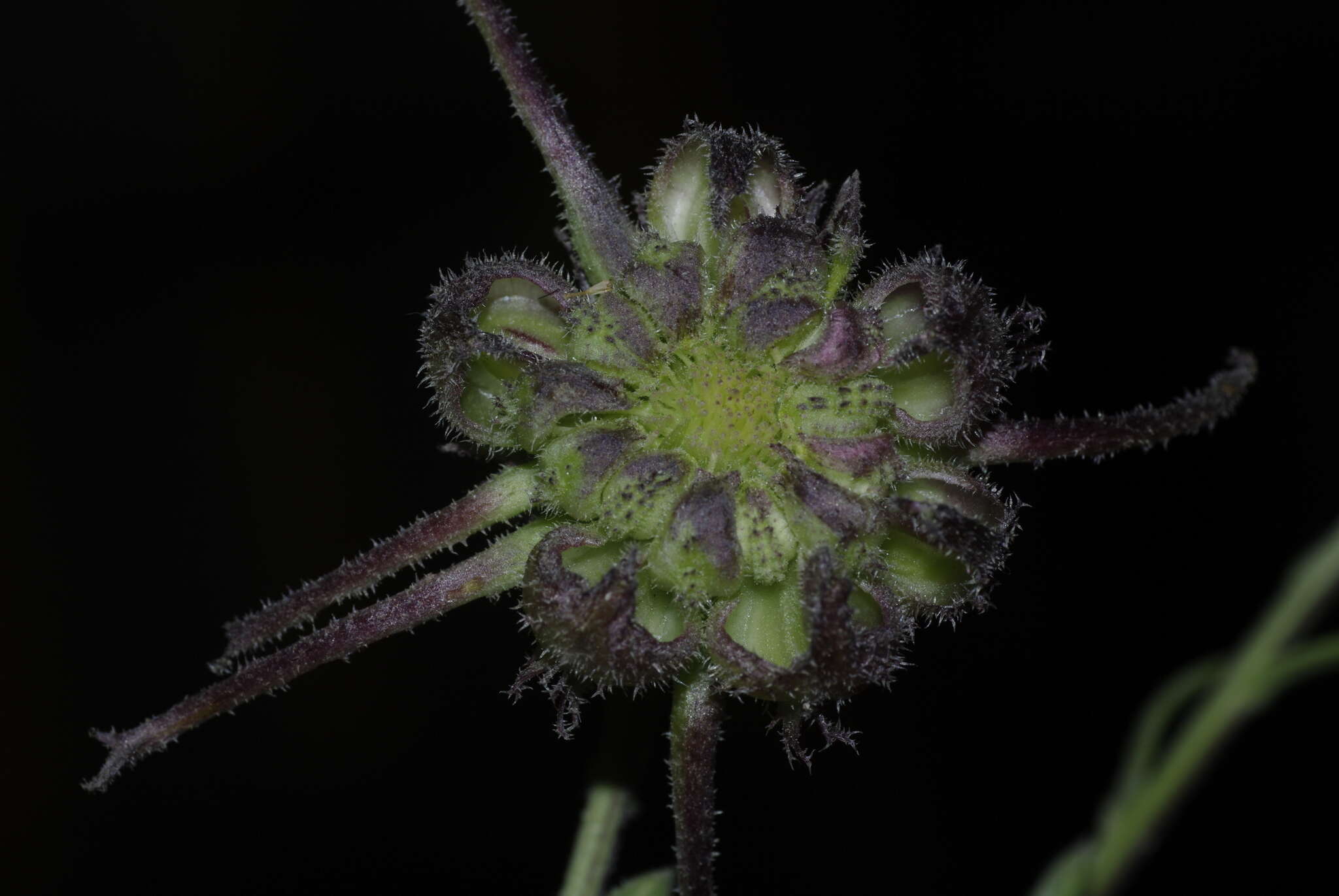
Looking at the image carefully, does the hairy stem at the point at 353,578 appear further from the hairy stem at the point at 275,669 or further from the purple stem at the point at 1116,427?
the purple stem at the point at 1116,427

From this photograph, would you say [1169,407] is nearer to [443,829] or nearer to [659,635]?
[659,635]

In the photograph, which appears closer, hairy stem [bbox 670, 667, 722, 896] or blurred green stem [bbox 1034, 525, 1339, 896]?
blurred green stem [bbox 1034, 525, 1339, 896]

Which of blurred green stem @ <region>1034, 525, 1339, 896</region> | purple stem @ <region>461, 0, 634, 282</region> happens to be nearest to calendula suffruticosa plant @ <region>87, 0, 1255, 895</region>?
purple stem @ <region>461, 0, 634, 282</region>

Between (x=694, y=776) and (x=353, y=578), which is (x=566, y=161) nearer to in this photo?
(x=353, y=578)

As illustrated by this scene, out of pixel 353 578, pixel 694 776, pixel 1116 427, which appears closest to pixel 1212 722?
pixel 1116 427

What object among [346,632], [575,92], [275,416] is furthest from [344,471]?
[346,632]

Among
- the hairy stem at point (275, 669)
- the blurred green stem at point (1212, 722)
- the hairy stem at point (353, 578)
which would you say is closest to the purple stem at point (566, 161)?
the hairy stem at point (353, 578)

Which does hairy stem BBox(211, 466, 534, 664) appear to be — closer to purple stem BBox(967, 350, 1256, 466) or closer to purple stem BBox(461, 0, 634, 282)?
purple stem BBox(461, 0, 634, 282)
